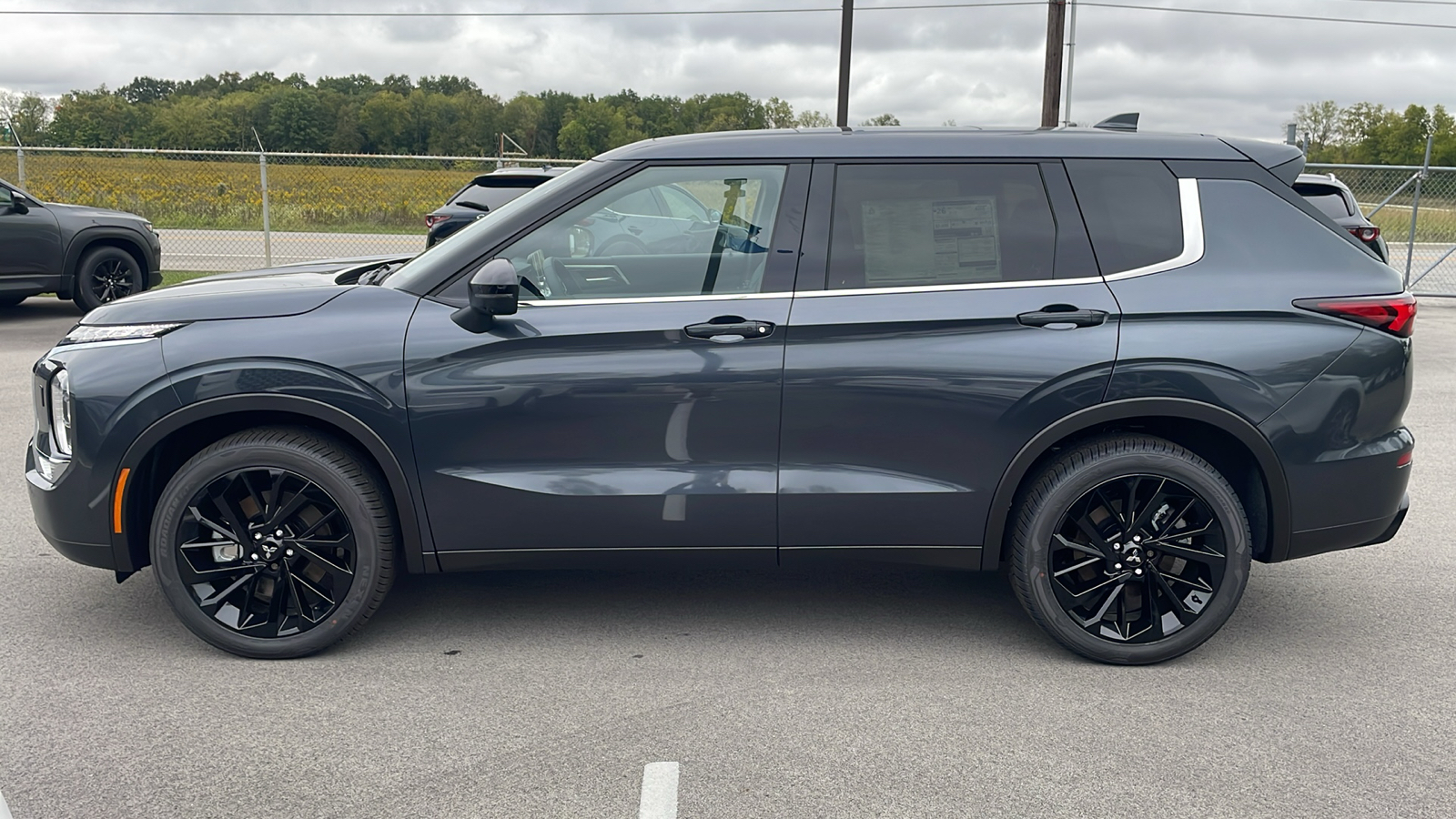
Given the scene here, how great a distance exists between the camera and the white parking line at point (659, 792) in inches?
121

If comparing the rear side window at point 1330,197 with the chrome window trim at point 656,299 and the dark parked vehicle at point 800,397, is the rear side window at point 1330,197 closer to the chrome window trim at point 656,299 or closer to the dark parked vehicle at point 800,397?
the dark parked vehicle at point 800,397

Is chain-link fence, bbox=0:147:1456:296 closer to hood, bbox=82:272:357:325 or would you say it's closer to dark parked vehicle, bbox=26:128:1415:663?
hood, bbox=82:272:357:325

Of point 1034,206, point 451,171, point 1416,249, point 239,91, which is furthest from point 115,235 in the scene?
point 239,91

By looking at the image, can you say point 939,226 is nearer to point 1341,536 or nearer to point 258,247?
point 1341,536

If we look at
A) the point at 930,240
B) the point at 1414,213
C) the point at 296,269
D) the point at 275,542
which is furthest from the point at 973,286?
the point at 1414,213

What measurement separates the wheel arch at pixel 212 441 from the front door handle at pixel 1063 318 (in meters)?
2.13

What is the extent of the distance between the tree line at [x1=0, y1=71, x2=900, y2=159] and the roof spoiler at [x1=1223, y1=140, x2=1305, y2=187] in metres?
28.0

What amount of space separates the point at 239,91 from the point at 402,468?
47494 millimetres

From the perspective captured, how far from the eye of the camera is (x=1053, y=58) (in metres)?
22.5

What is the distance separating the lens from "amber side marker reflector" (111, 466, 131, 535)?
393 cm

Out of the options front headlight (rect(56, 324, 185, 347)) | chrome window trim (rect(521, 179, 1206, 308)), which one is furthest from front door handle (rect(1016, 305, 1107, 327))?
front headlight (rect(56, 324, 185, 347))

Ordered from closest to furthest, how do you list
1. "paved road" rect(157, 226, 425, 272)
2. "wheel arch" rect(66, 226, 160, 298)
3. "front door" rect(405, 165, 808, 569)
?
"front door" rect(405, 165, 808, 569)
"wheel arch" rect(66, 226, 160, 298)
"paved road" rect(157, 226, 425, 272)

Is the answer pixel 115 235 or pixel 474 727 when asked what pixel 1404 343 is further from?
pixel 115 235

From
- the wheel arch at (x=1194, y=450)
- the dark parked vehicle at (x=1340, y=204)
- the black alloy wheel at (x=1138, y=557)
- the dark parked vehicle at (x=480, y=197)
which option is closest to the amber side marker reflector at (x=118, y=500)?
the wheel arch at (x=1194, y=450)
